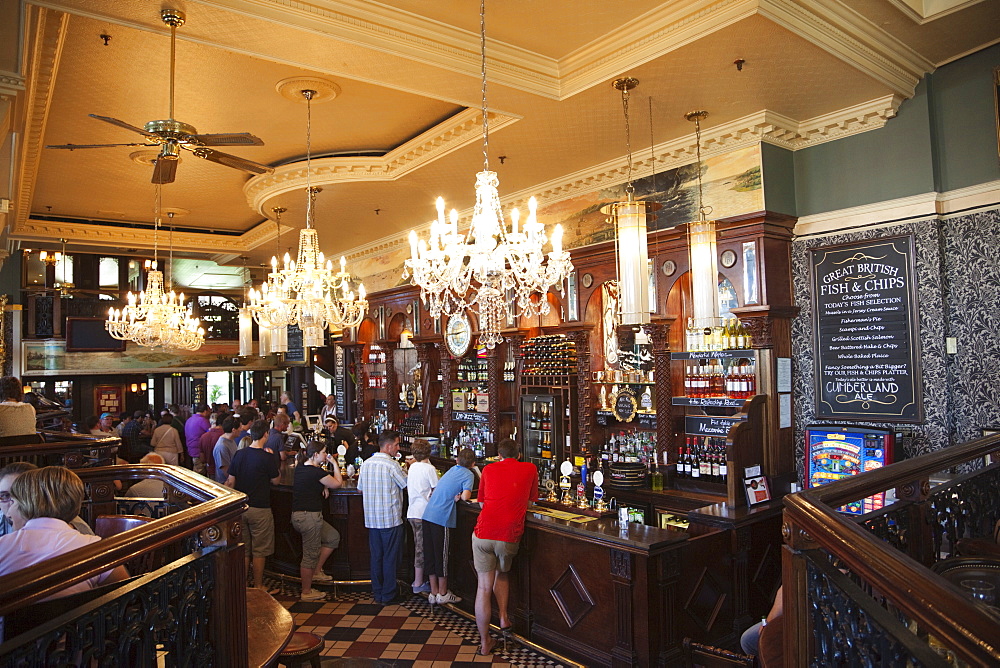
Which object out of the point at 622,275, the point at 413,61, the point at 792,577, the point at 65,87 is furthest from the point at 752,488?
the point at 65,87

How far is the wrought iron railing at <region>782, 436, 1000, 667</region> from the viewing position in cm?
146

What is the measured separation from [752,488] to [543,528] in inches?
82.6

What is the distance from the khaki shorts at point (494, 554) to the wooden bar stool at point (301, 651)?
161 centimetres

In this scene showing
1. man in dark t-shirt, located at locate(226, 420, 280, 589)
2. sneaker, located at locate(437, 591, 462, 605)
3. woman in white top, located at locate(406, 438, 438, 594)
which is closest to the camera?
sneaker, located at locate(437, 591, 462, 605)

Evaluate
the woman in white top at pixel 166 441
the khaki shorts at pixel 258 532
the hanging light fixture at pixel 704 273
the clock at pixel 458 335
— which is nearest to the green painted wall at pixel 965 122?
the hanging light fixture at pixel 704 273

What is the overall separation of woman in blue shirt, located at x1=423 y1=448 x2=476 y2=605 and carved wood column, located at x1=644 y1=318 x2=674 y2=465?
7.36ft

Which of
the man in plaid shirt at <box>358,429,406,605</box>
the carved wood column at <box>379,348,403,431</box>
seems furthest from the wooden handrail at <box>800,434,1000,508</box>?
the carved wood column at <box>379,348,403,431</box>

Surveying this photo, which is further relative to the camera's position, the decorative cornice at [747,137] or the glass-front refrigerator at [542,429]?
the glass-front refrigerator at [542,429]

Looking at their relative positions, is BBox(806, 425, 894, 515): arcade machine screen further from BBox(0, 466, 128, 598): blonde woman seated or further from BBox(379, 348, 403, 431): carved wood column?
BBox(379, 348, 403, 431): carved wood column

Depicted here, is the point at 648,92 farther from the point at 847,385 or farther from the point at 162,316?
the point at 162,316

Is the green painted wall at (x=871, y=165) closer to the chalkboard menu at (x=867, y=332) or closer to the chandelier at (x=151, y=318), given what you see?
the chalkboard menu at (x=867, y=332)

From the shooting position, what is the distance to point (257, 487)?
Result: 6.85 metres

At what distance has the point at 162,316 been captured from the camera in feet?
31.4

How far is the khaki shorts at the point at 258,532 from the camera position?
276 inches
